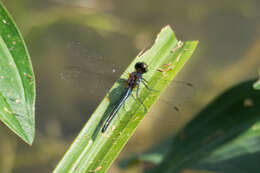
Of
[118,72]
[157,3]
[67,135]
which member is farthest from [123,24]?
[118,72]

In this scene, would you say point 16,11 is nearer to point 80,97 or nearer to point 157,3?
point 80,97

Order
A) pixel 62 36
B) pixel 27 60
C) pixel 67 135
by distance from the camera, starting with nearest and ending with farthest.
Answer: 1. pixel 27 60
2. pixel 67 135
3. pixel 62 36

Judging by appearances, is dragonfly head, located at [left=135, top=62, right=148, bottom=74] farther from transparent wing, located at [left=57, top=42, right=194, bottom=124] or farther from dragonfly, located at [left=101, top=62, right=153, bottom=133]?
transparent wing, located at [left=57, top=42, right=194, bottom=124]

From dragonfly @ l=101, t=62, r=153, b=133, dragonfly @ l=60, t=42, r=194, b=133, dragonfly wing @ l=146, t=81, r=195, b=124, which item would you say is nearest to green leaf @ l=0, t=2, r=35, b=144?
dragonfly @ l=101, t=62, r=153, b=133

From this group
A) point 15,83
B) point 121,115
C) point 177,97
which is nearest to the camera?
point 15,83

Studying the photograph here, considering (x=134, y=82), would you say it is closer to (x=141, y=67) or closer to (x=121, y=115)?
(x=141, y=67)

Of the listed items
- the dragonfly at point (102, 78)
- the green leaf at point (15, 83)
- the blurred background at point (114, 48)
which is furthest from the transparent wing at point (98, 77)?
the blurred background at point (114, 48)

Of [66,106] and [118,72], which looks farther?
[66,106]

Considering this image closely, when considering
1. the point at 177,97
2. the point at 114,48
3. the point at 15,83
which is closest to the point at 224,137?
the point at 177,97
